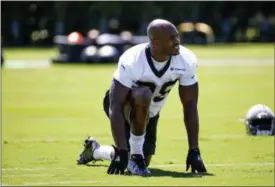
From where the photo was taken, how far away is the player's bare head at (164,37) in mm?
10180

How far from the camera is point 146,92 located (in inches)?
393

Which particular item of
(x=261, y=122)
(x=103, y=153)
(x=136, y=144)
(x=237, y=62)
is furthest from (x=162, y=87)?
(x=237, y=62)

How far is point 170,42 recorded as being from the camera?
10.1 m

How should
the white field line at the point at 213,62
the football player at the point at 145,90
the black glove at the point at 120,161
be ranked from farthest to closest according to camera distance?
1. the white field line at the point at 213,62
2. the football player at the point at 145,90
3. the black glove at the point at 120,161

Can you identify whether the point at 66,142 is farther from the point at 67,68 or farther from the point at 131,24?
the point at 131,24

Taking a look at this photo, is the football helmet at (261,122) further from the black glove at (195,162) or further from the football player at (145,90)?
the black glove at (195,162)

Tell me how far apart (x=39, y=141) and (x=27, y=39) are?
2417 inches

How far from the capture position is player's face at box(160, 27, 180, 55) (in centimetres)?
1016

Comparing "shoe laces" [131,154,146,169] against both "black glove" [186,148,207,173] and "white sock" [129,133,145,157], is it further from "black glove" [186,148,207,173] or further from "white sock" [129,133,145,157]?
"black glove" [186,148,207,173]

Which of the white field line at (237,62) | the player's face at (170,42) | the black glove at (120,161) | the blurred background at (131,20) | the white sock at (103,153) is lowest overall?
the blurred background at (131,20)

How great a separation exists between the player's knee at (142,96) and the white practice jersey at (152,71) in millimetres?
148

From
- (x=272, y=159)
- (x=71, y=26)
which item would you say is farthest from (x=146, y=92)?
(x=71, y=26)

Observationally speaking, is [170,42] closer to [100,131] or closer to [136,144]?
[136,144]

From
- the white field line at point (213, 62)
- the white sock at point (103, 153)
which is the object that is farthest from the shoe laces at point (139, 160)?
the white field line at point (213, 62)
